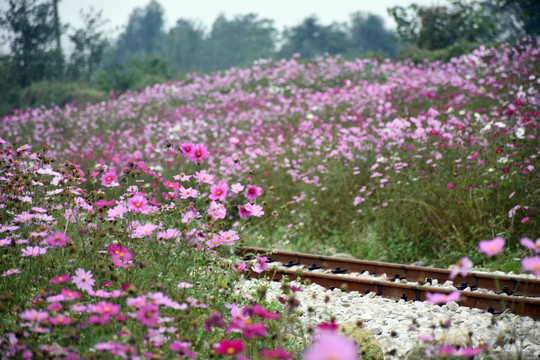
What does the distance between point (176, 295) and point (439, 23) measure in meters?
18.2

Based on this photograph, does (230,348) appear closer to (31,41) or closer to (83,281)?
(83,281)

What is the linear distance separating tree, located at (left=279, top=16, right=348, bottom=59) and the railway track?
4111cm

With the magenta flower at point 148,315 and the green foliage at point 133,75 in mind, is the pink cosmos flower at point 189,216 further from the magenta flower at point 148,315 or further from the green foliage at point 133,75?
the green foliage at point 133,75

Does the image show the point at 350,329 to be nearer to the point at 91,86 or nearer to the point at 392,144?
the point at 392,144

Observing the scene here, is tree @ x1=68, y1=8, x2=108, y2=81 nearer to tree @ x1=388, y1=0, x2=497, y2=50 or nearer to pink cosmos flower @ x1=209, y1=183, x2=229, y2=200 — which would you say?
tree @ x1=388, y1=0, x2=497, y2=50

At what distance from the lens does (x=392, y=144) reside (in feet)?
22.3

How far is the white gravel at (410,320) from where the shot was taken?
120 inches

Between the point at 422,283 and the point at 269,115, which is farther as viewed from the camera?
the point at 269,115

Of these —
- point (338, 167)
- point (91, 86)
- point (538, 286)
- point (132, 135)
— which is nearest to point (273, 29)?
point (91, 86)

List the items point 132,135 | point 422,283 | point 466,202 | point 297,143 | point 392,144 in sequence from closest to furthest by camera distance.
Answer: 1. point 422,283
2. point 466,202
3. point 392,144
4. point 297,143
5. point 132,135

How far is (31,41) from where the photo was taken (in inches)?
724

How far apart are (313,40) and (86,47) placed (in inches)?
1135

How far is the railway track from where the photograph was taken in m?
3.72

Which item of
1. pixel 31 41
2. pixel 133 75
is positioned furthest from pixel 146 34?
pixel 31 41
